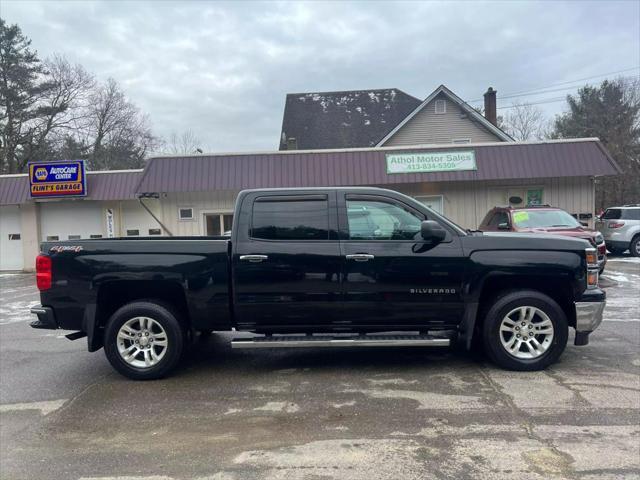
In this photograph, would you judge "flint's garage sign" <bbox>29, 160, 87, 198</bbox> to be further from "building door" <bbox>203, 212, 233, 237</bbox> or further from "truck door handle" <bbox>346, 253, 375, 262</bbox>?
"truck door handle" <bbox>346, 253, 375, 262</bbox>

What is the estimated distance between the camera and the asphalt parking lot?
3.41 m

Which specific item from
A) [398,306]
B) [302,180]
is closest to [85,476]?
[398,306]

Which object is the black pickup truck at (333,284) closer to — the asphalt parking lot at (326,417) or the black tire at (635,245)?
the asphalt parking lot at (326,417)

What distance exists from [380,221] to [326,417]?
82.9 inches

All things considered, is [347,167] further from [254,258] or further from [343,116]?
[343,116]

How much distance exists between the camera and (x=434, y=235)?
5.00m

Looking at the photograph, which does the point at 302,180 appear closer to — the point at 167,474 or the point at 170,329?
the point at 170,329

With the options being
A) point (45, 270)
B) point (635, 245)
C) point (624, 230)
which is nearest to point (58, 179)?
point (45, 270)

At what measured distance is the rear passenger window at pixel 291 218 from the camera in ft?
17.3

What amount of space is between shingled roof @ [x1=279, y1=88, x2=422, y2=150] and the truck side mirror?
21490mm

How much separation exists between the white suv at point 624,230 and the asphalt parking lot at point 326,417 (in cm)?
1269

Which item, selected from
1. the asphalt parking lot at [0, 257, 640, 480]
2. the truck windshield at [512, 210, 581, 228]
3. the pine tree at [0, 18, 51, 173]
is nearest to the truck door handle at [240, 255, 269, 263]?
the asphalt parking lot at [0, 257, 640, 480]

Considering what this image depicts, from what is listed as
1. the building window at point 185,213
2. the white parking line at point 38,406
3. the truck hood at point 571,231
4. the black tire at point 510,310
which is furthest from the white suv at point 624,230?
the white parking line at point 38,406

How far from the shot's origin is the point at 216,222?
17.5 m
